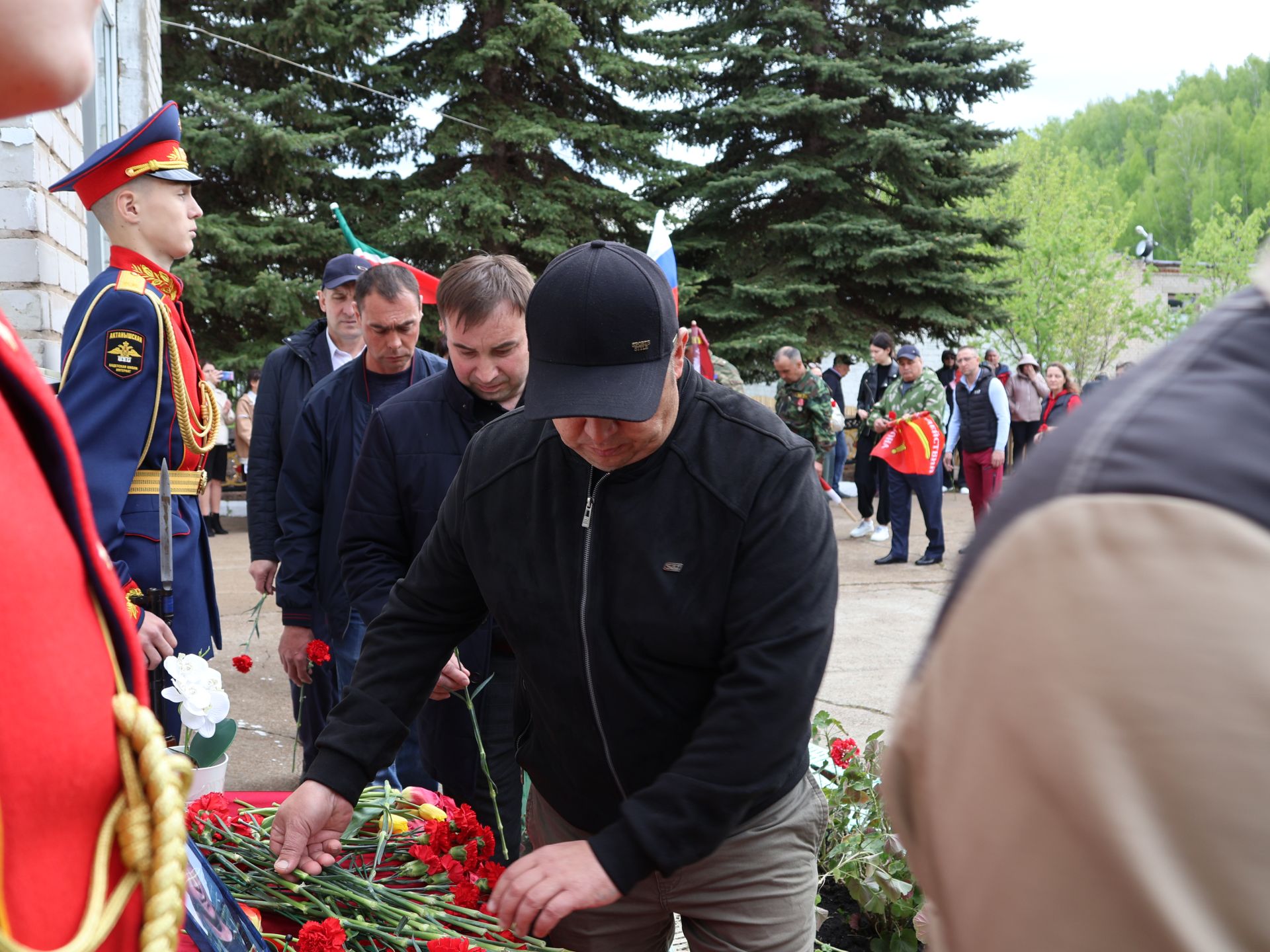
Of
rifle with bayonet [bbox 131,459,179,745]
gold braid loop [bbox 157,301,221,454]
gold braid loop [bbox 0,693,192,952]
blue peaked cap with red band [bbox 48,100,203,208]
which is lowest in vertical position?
rifle with bayonet [bbox 131,459,179,745]

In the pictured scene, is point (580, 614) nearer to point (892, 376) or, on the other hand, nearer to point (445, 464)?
point (445, 464)

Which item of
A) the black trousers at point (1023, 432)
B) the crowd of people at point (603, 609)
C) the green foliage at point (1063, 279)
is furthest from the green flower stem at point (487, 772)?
the green foliage at point (1063, 279)

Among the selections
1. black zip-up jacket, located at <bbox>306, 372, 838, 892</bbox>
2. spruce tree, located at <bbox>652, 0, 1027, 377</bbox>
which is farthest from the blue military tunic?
spruce tree, located at <bbox>652, 0, 1027, 377</bbox>

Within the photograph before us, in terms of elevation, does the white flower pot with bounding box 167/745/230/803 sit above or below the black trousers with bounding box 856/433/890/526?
above

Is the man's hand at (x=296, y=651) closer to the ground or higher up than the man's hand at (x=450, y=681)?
closer to the ground

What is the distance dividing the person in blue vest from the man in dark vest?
9.04m

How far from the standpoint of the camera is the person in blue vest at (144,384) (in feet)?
10.2

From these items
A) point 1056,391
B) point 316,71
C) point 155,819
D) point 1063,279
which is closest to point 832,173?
point 1056,391

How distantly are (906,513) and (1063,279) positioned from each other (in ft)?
73.8

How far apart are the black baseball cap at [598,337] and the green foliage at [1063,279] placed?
28.8 metres

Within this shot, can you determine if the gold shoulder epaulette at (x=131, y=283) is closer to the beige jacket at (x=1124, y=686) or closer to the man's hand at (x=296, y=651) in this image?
the man's hand at (x=296, y=651)

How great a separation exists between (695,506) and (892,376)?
11152 mm

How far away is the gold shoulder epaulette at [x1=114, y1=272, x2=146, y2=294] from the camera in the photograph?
3.24 meters

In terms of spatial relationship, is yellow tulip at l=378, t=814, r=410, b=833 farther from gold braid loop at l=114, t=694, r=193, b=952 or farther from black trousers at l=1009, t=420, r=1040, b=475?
black trousers at l=1009, t=420, r=1040, b=475
